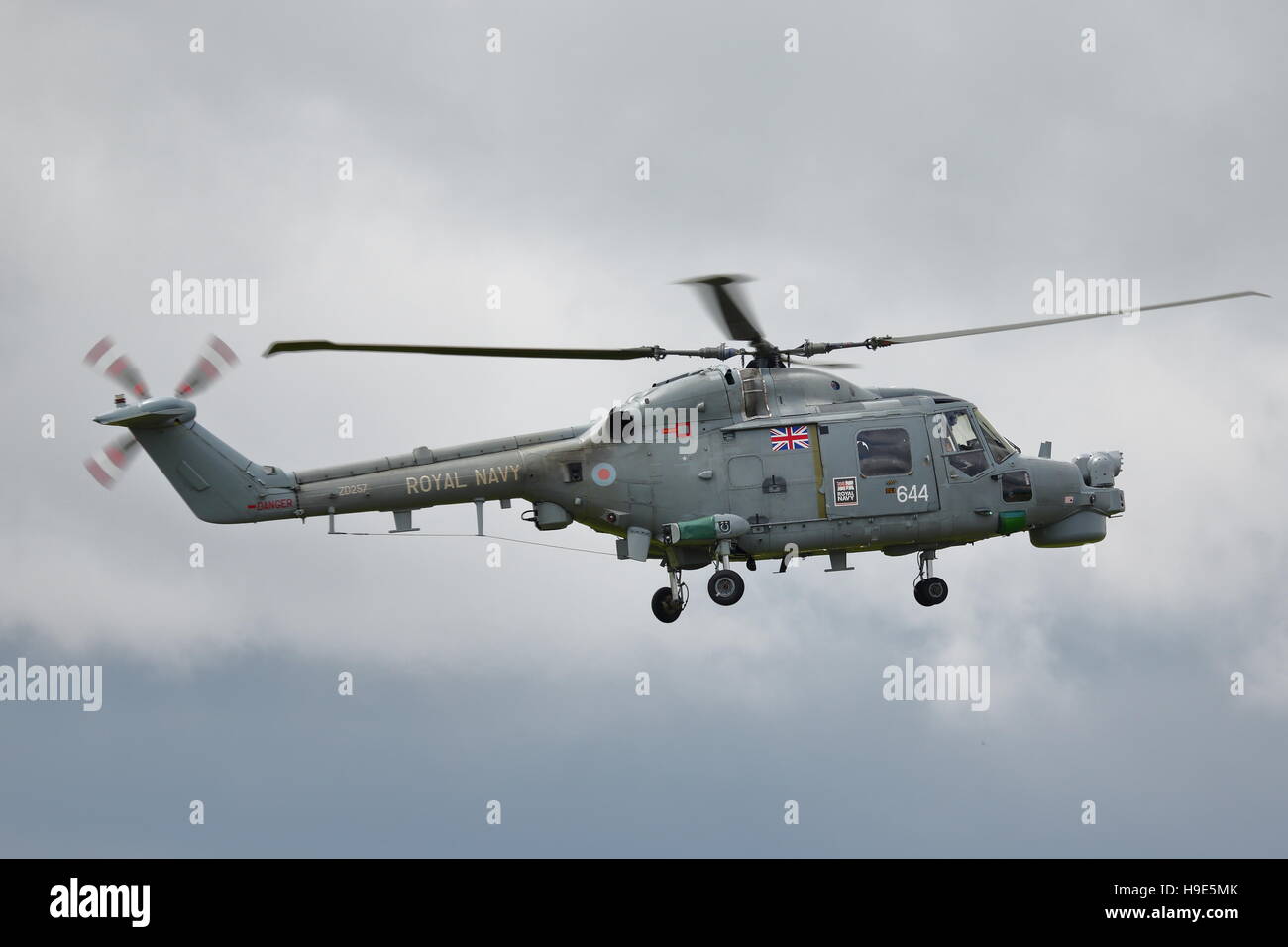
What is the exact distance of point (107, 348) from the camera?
35562 mm

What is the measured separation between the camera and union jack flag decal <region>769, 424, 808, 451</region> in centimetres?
3681

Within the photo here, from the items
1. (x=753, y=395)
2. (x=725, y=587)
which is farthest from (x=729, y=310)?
(x=725, y=587)

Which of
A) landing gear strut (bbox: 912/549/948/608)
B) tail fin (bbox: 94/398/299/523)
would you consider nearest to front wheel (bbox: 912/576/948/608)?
landing gear strut (bbox: 912/549/948/608)

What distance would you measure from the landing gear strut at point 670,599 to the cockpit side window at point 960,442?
6219 mm

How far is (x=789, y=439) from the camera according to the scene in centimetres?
3684

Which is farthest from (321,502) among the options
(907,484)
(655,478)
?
(907,484)

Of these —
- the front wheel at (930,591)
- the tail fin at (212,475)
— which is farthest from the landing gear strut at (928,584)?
the tail fin at (212,475)

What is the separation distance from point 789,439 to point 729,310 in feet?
Result: 10.2

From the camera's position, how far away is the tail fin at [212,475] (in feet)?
118

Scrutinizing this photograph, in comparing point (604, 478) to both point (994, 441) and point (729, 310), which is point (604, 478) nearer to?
point (729, 310)

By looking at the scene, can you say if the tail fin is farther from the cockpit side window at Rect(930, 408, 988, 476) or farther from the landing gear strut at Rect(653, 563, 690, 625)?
the cockpit side window at Rect(930, 408, 988, 476)

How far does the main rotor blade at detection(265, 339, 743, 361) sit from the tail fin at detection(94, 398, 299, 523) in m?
4.07

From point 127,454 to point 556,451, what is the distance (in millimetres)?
8683

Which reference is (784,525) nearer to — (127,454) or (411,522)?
(411,522)
